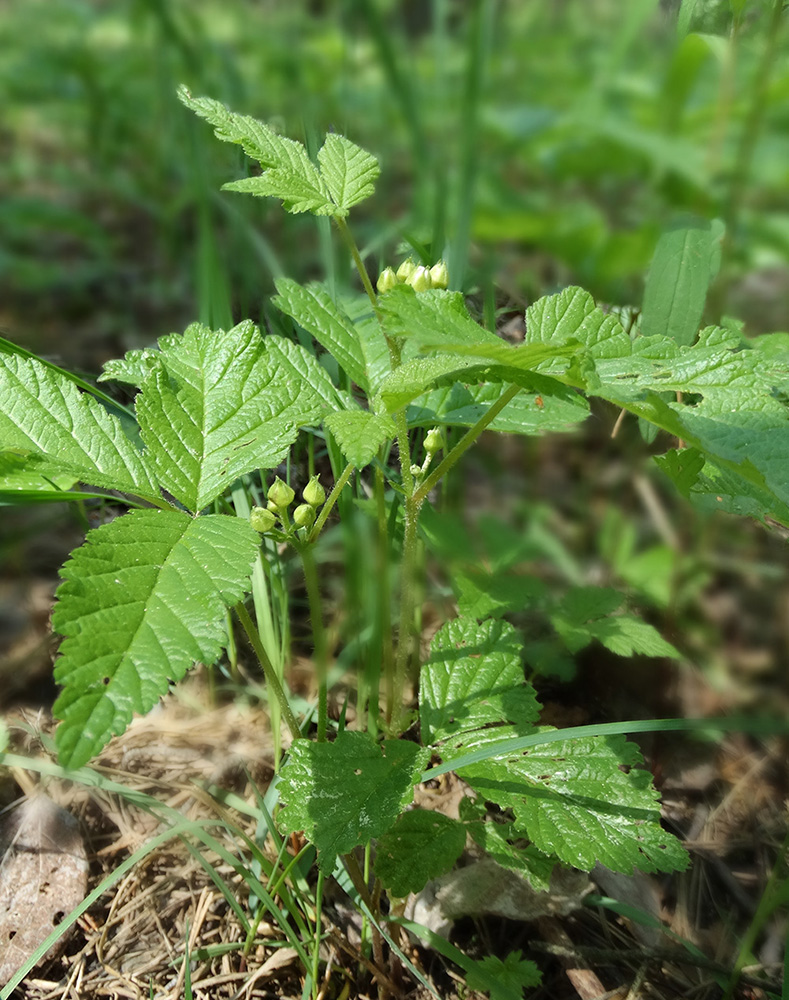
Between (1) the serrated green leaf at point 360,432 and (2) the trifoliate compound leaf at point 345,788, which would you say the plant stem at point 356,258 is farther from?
(2) the trifoliate compound leaf at point 345,788

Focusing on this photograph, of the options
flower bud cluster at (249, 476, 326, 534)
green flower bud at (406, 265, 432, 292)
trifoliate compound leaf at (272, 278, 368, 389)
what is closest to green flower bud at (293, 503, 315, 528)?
flower bud cluster at (249, 476, 326, 534)

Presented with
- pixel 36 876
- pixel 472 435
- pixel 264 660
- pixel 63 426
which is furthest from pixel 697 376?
pixel 36 876

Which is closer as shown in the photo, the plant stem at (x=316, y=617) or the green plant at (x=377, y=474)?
the green plant at (x=377, y=474)

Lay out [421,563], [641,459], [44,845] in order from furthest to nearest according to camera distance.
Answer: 1. [641,459]
2. [421,563]
3. [44,845]

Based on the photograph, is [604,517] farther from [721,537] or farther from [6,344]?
Result: [6,344]

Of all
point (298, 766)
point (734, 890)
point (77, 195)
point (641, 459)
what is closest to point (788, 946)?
point (734, 890)

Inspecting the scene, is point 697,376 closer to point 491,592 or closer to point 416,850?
point 491,592

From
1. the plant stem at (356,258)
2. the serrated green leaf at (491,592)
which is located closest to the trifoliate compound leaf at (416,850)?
the serrated green leaf at (491,592)
